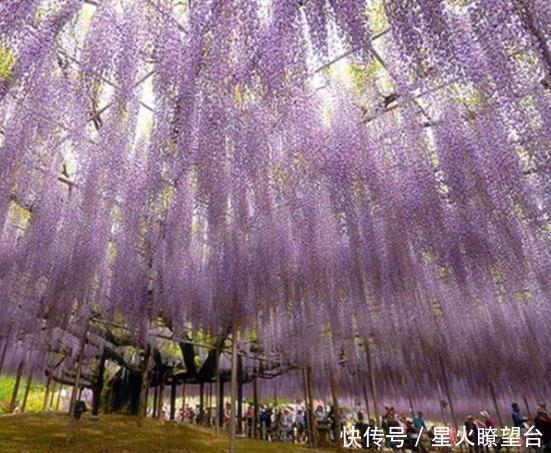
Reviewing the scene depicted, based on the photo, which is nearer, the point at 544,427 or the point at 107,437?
the point at 107,437

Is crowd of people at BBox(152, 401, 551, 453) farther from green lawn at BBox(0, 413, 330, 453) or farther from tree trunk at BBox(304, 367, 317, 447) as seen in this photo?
green lawn at BBox(0, 413, 330, 453)

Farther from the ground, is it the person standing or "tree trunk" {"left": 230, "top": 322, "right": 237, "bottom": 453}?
"tree trunk" {"left": 230, "top": 322, "right": 237, "bottom": 453}

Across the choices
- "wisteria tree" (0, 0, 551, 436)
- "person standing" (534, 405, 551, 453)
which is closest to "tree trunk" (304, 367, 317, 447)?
"wisteria tree" (0, 0, 551, 436)

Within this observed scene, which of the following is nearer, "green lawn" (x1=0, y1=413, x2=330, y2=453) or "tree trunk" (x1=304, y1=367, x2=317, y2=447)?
"green lawn" (x1=0, y1=413, x2=330, y2=453)

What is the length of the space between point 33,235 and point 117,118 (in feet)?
12.6

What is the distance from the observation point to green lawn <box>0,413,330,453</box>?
24.9 ft

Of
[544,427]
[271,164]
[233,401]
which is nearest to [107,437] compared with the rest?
[233,401]

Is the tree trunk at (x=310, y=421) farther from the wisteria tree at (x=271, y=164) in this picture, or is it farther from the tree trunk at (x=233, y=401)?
the tree trunk at (x=233, y=401)

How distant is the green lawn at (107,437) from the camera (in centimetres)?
759

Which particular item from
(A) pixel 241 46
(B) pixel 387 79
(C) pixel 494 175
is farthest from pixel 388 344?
(A) pixel 241 46

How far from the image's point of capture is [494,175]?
22.3ft

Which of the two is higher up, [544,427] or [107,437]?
[107,437]

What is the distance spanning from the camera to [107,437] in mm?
8633

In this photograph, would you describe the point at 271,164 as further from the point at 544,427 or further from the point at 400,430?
the point at 400,430
